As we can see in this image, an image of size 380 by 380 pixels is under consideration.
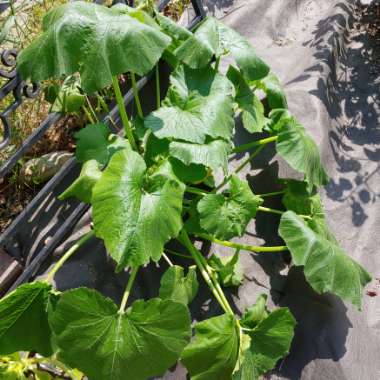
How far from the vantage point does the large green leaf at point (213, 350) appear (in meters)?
1.59

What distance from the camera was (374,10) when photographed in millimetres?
3654

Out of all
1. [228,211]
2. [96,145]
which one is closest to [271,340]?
[228,211]

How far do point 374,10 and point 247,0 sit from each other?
108 cm

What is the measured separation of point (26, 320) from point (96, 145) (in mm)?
753

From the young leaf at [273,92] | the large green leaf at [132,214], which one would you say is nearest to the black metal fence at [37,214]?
the large green leaf at [132,214]

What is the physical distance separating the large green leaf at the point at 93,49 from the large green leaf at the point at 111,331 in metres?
0.70

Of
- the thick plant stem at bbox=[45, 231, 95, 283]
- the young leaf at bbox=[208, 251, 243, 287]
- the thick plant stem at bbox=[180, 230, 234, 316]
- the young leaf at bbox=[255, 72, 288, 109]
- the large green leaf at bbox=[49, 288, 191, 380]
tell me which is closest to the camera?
the large green leaf at bbox=[49, 288, 191, 380]

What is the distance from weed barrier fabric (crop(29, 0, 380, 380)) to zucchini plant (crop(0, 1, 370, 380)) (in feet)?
0.94

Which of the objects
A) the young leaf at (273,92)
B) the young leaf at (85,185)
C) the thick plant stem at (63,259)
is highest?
the young leaf at (85,185)

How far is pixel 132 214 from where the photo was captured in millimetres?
1499

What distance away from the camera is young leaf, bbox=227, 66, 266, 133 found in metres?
2.12

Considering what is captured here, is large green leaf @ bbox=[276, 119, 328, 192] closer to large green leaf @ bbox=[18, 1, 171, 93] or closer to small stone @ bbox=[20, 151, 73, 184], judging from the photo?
large green leaf @ bbox=[18, 1, 171, 93]

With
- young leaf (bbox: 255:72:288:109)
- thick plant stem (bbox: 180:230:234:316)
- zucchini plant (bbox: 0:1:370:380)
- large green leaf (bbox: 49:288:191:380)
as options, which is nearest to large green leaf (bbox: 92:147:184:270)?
zucchini plant (bbox: 0:1:370:380)

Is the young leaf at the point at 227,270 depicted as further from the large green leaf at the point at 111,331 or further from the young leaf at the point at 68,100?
the young leaf at the point at 68,100
